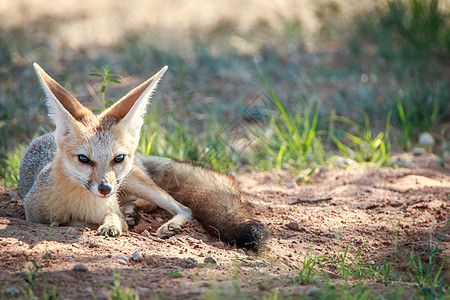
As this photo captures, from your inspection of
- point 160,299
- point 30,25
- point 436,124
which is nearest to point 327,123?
point 436,124

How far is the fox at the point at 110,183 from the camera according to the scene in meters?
3.29

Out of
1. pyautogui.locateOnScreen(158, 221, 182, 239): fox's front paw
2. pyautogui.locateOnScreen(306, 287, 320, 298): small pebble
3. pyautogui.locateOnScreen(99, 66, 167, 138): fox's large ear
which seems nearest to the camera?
pyautogui.locateOnScreen(306, 287, 320, 298): small pebble

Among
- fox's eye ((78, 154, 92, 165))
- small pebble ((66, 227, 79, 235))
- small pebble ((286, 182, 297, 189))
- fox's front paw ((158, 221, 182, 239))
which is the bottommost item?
small pebble ((286, 182, 297, 189))

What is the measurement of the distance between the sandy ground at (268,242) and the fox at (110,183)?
0.12 metres

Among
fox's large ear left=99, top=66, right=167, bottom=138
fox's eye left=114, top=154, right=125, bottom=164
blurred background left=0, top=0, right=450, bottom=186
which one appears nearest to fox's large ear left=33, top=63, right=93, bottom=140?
fox's large ear left=99, top=66, right=167, bottom=138

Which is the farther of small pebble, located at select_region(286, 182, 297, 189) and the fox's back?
small pebble, located at select_region(286, 182, 297, 189)

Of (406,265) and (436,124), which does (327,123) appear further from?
(406,265)

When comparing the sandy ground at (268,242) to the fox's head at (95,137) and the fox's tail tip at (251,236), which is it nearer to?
the fox's tail tip at (251,236)

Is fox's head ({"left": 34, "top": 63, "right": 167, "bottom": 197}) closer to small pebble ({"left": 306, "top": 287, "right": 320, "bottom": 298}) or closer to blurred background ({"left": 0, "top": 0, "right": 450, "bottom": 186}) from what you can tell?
small pebble ({"left": 306, "top": 287, "right": 320, "bottom": 298})

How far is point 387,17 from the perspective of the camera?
28.7 ft

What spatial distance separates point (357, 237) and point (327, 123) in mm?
3158

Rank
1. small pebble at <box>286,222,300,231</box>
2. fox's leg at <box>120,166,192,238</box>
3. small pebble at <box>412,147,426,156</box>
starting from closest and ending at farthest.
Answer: small pebble at <box>286,222,300,231</box>
fox's leg at <box>120,166,192,238</box>
small pebble at <box>412,147,426,156</box>

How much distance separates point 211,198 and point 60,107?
131 cm

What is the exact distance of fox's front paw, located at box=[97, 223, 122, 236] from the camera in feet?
11.2
